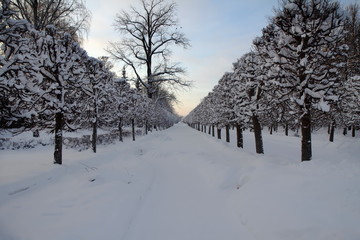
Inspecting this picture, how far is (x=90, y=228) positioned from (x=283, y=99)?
8543 mm

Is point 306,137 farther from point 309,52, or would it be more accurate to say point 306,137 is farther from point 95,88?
point 95,88

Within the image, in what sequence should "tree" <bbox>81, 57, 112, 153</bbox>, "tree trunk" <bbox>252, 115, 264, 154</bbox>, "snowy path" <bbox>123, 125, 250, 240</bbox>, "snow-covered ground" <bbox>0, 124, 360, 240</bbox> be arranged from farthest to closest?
"tree" <bbox>81, 57, 112, 153</bbox>
"tree trunk" <bbox>252, 115, 264, 154</bbox>
"snowy path" <bbox>123, 125, 250, 240</bbox>
"snow-covered ground" <bbox>0, 124, 360, 240</bbox>

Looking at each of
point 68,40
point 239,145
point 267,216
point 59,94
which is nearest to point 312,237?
point 267,216

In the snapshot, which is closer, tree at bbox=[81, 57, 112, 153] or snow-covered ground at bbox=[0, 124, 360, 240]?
snow-covered ground at bbox=[0, 124, 360, 240]

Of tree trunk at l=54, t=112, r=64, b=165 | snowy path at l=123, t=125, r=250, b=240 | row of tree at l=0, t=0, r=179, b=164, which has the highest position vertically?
row of tree at l=0, t=0, r=179, b=164

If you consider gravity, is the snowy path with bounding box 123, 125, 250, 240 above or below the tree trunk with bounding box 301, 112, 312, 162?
below

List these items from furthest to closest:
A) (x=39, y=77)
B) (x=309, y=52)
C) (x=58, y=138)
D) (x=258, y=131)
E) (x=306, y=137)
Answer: (x=258, y=131)
(x=58, y=138)
(x=306, y=137)
(x=39, y=77)
(x=309, y=52)

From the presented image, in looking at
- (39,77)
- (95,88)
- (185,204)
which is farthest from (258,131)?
(39,77)

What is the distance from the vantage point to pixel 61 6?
54.5 ft

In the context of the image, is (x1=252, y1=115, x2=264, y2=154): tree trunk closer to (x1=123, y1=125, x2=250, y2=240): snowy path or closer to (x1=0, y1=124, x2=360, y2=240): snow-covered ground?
(x1=123, y1=125, x2=250, y2=240): snowy path

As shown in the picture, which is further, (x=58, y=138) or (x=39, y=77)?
(x=58, y=138)

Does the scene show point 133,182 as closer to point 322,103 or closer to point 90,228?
point 90,228

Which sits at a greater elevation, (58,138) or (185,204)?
(58,138)

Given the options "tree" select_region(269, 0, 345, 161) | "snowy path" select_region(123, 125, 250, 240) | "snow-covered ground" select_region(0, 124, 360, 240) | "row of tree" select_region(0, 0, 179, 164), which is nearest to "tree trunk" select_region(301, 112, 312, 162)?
"tree" select_region(269, 0, 345, 161)
